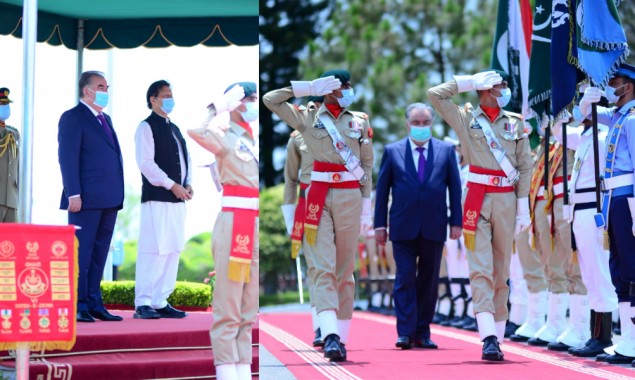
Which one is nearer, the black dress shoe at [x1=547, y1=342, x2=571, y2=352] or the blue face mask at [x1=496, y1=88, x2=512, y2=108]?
the blue face mask at [x1=496, y1=88, x2=512, y2=108]

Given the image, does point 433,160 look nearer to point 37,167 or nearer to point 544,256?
point 544,256

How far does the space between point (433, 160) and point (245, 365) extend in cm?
420

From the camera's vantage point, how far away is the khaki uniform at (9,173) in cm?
796

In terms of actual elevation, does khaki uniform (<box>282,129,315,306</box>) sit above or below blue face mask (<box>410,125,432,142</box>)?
below

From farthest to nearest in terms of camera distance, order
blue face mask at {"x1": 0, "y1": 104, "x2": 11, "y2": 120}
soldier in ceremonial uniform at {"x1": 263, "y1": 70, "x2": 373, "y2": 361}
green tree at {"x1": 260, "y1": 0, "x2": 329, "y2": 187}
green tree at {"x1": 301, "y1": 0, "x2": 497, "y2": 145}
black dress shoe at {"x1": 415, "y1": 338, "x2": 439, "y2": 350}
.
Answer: green tree at {"x1": 260, "y1": 0, "x2": 329, "y2": 187} < green tree at {"x1": 301, "y1": 0, "x2": 497, "y2": 145} < black dress shoe at {"x1": 415, "y1": 338, "x2": 439, "y2": 350} < soldier in ceremonial uniform at {"x1": 263, "y1": 70, "x2": 373, "y2": 361} < blue face mask at {"x1": 0, "y1": 104, "x2": 11, "y2": 120}

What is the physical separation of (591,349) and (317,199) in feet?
7.68

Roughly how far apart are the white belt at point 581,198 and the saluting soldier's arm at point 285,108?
2102 mm

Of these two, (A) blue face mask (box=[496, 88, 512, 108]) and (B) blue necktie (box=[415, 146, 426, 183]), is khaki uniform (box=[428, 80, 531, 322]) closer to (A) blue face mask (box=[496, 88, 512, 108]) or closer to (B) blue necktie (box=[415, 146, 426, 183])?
(A) blue face mask (box=[496, 88, 512, 108])

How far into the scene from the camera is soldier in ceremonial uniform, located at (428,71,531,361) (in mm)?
9367

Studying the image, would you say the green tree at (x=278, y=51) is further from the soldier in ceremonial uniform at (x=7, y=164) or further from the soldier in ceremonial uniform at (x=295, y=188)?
the soldier in ceremonial uniform at (x=7, y=164)

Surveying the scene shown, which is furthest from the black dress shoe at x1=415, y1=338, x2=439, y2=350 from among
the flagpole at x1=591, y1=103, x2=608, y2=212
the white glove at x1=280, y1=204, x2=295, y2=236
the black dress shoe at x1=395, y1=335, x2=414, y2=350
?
the flagpole at x1=591, y1=103, x2=608, y2=212

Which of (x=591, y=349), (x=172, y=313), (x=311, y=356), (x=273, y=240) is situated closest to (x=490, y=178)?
(x=591, y=349)

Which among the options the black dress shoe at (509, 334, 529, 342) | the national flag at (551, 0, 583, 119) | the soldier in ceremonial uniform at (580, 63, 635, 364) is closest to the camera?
the soldier in ceremonial uniform at (580, 63, 635, 364)

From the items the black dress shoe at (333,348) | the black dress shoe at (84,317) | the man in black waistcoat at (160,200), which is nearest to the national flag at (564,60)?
the black dress shoe at (333,348)
